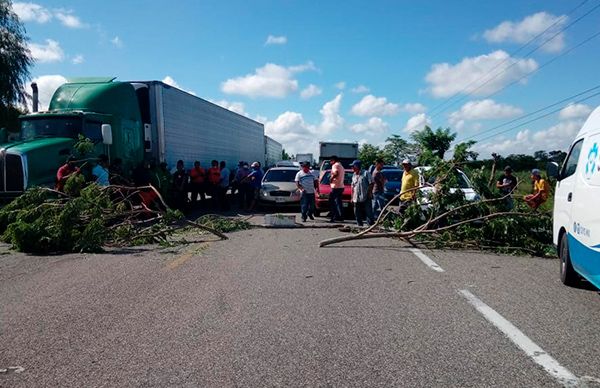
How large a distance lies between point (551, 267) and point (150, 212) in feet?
26.6

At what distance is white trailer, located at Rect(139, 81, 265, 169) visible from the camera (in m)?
18.8

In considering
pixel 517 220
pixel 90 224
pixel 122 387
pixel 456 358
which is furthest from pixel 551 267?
pixel 90 224

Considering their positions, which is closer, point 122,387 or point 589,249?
point 122,387

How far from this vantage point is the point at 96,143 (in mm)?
15469

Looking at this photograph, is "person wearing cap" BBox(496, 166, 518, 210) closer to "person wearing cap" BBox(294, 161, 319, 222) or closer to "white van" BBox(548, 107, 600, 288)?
"white van" BBox(548, 107, 600, 288)

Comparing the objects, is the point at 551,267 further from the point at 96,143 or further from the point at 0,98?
the point at 0,98

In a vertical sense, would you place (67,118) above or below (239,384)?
above

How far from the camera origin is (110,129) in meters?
15.0

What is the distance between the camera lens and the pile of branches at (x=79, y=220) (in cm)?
1040

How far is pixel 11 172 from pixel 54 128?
219 centimetres

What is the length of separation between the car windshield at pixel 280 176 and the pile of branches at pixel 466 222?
28.6 feet

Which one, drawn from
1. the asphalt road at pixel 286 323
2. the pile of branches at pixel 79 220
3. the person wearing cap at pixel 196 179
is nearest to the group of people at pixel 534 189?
the asphalt road at pixel 286 323

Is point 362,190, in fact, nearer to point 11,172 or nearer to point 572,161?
point 572,161

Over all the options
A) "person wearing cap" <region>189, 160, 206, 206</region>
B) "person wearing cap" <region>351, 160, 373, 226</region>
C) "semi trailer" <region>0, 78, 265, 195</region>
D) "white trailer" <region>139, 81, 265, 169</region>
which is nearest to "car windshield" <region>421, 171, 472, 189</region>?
"person wearing cap" <region>351, 160, 373, 226</region>
